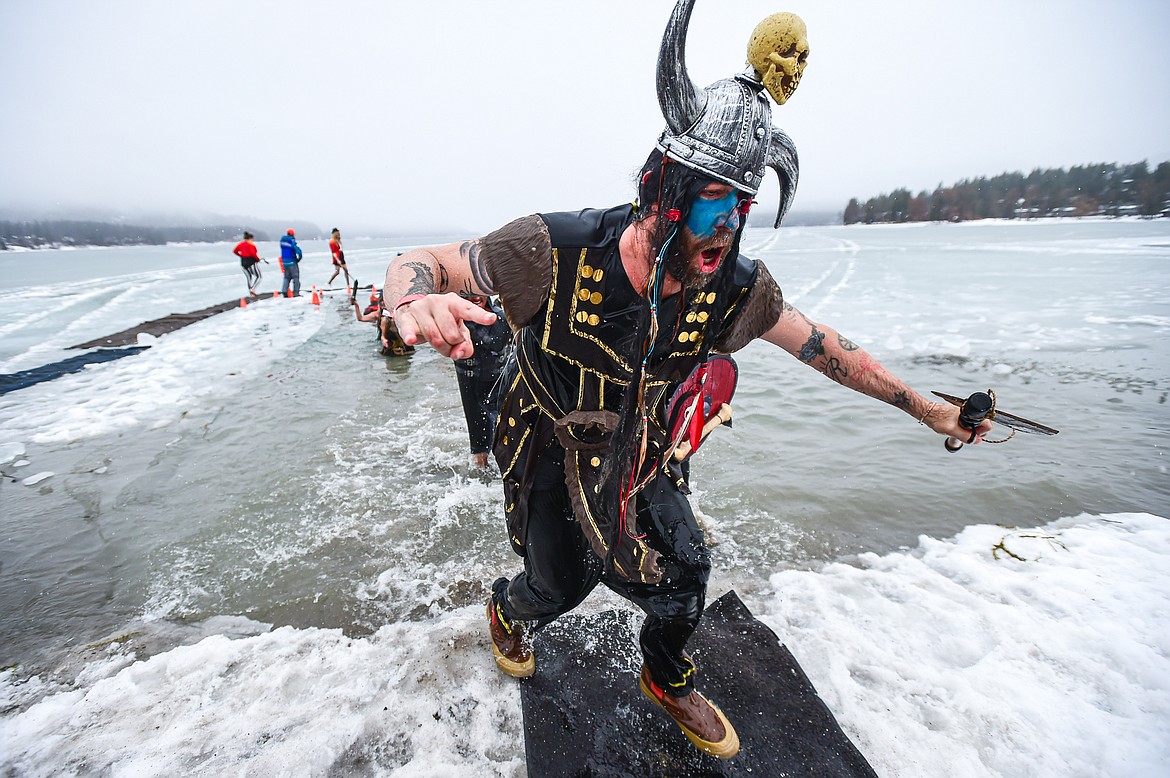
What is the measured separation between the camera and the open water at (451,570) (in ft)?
6.92

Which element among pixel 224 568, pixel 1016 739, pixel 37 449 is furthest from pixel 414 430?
pixel 1016 739

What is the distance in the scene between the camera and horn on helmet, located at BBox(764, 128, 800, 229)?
166 cm

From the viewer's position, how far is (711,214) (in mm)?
1497

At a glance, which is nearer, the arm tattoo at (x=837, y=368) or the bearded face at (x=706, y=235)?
the bearded face at (x=706, y=235)

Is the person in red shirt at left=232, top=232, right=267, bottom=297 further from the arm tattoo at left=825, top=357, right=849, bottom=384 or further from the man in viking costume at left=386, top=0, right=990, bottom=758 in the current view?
the arm tattoo at left=825, top=357, right=849, bottom=384

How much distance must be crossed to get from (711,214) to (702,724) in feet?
6.50

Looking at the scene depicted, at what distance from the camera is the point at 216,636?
2615 millimetres

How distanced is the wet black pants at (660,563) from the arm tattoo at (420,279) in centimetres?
84

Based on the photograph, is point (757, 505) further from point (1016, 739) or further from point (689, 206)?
point (689, 206)

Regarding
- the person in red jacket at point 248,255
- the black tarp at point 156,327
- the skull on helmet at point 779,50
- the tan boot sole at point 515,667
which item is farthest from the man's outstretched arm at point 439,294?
the person in red jacket at point 248,255

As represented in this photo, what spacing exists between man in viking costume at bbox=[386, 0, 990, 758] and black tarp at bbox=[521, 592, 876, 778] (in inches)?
5.4

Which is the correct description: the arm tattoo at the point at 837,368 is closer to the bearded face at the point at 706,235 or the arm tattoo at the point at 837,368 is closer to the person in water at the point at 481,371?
the bearded face at the point at 706,235

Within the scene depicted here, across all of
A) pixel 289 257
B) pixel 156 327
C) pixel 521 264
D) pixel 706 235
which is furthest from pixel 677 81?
pixel 289 257

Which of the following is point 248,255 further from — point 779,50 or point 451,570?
point 779,50
